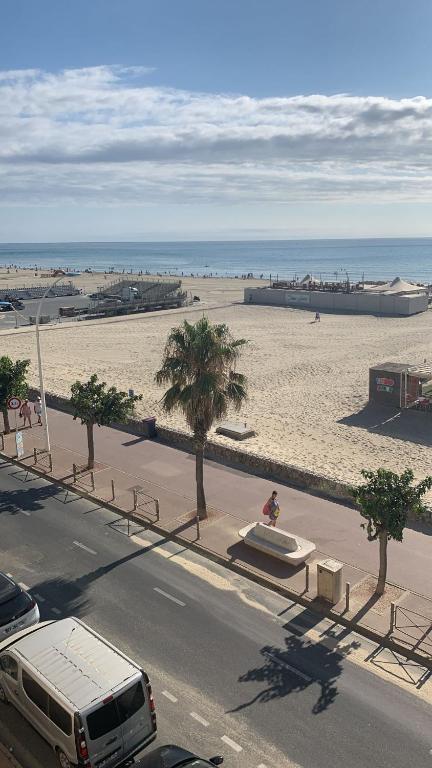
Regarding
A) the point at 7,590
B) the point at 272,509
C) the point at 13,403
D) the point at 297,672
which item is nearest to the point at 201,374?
the point at 272,509

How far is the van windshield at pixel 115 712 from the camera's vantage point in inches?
351

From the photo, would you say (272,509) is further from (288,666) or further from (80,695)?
(80,695)

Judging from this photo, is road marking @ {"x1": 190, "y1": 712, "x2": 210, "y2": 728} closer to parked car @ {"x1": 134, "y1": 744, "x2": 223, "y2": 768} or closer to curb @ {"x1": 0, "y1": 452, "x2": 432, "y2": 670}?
parked car @ {"x1": 134, "y1": 744, "x2": 223, "y2": 768}

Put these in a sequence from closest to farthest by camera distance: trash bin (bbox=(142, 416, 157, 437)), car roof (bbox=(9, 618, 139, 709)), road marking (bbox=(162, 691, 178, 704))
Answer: car roof (bbox=(9, 618, 139, 709))
road marking (bbox=(162, 691, 178, 704))
trash bin (bbox=(142, 416, 157, 437))

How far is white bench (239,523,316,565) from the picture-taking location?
51.1 ft

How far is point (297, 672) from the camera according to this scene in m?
11.8

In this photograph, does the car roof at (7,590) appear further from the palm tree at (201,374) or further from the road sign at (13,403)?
the road sign at (13,403)

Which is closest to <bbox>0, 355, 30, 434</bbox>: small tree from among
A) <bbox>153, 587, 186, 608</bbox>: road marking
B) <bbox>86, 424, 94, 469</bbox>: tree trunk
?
<bbox>86, 424, 94, 469</bbox>: tree trunk

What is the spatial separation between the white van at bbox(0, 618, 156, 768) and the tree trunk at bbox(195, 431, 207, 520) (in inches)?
315

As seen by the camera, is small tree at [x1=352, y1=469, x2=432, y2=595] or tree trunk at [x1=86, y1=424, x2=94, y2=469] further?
tree trunk at [x1=86, y1=424, x2=94, y2=469]

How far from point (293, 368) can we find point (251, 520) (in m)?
23.0

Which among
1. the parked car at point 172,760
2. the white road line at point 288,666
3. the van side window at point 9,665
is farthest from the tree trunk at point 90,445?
the parked car at point 172,760

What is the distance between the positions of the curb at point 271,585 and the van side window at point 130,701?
550cm

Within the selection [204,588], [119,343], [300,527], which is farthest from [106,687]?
[119,343]
